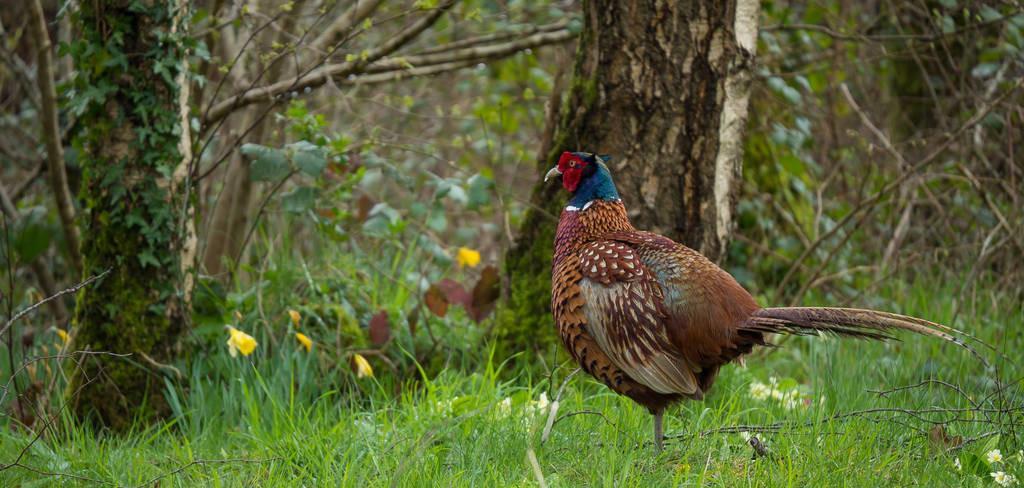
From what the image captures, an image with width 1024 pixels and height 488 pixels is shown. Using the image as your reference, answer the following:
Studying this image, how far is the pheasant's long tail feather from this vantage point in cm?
295

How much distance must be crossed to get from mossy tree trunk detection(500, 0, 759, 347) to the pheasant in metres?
0.74

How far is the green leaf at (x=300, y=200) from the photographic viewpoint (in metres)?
4.57

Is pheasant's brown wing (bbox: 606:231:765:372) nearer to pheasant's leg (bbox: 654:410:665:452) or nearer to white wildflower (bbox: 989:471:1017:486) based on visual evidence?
pheasant's leg (bbox: 654:410:665:452)

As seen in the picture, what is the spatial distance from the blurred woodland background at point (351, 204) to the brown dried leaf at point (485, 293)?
1cm

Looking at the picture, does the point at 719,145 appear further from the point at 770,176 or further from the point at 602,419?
the point at 770,176

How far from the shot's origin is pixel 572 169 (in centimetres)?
382

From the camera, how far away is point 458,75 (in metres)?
10.0

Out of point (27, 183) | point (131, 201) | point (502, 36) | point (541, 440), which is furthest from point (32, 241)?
point (502, 36)

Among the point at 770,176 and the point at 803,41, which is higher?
the point at 803,41

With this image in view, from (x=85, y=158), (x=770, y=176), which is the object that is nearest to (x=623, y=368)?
(x=85, y=158)

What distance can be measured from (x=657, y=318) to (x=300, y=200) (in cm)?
196

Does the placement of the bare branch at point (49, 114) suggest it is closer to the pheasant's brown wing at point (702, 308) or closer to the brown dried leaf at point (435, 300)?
the brown dried leaf at point (435, 300)

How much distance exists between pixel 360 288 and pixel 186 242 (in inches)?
44.4

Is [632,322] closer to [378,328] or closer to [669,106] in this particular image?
[669,106]
